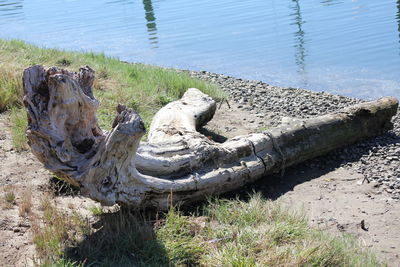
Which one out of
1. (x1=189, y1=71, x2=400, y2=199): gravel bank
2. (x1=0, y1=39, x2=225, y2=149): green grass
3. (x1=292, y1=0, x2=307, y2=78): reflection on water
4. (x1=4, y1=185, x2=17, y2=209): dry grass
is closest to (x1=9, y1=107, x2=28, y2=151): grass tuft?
(x1=0, y1=39, x2=225, y2=149): green grass

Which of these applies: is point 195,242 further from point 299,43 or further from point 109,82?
point 299,43

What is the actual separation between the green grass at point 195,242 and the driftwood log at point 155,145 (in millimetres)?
331

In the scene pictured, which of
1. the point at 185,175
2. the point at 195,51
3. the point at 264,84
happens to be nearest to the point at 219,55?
the point at 195,51

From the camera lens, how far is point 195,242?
5105 millimetres

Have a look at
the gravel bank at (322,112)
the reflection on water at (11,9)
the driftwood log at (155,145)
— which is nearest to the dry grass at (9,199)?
the driftwood log at (155,145)

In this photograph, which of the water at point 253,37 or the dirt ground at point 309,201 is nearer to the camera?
the dirt ground at point 309,201

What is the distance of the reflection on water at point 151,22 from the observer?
1892 cm

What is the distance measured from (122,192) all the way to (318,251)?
195 cm

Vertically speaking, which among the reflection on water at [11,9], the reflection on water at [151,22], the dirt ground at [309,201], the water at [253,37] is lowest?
the reflection on water at [11,9]

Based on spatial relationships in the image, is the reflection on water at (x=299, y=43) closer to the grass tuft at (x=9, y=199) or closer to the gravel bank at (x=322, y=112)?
the gravel bank at (x=322, y=112)

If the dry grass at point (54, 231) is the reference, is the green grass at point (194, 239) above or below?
below

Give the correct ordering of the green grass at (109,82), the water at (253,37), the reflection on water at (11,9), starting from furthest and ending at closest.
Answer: the reflection on water at (11,9), the water at (253,37), the green grass at (109,82)

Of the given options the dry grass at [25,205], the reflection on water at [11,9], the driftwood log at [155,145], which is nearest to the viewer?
the driftwood log at [155,145]

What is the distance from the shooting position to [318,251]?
4.85m
